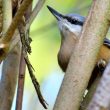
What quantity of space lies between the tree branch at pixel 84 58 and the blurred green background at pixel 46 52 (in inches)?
25.0

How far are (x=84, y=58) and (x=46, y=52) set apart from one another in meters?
0.78

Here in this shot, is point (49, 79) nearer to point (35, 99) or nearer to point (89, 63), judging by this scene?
point (35, 99)

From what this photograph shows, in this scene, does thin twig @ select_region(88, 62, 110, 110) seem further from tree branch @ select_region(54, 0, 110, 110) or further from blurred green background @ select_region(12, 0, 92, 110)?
blurred green background @ select_region(12, 0, 92, 110)

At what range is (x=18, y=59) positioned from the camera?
708 millimetres

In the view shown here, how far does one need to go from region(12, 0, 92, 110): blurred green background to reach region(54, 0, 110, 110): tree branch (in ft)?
2.08

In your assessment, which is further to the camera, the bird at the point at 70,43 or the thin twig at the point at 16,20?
the bird at the point at 70,43

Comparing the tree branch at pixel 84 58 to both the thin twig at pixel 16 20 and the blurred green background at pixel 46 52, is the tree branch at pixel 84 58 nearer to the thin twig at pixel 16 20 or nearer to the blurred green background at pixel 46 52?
the thin twig at pixel 16 20

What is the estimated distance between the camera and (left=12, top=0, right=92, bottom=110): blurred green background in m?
1.12

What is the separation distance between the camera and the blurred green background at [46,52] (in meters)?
1.12

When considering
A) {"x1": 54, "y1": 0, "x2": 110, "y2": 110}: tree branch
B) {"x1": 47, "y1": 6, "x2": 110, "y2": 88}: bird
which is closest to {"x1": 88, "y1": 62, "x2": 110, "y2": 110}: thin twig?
{"x1": 54, "y1": 0, "x2": 110, "y2": 110}: tree branch

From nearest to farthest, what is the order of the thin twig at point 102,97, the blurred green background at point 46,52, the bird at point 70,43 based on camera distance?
the thin twig at point 102,97, the bird at point 70,43, the blurred green background at point 46,52

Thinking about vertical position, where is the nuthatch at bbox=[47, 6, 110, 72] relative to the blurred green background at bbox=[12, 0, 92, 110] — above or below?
above

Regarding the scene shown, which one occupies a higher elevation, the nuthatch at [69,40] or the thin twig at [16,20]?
the thin twig at [16,20]

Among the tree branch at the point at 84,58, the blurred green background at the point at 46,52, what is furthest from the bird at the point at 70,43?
the blurred green background at the point at 46,52
